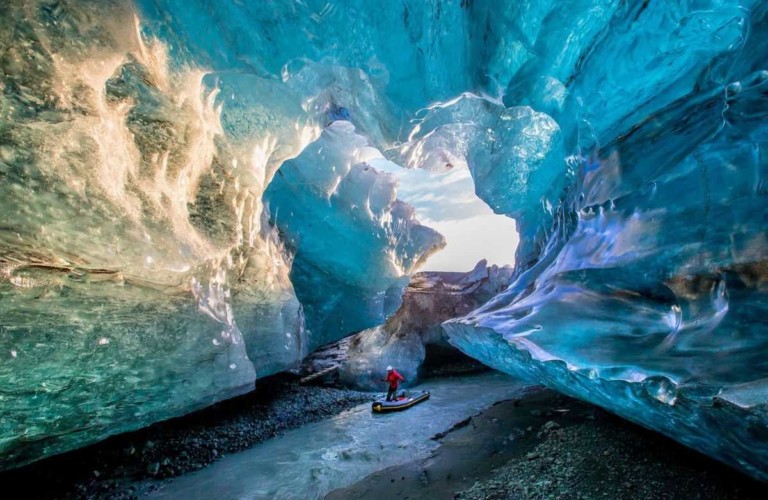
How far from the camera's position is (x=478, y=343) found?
5652 millimetres

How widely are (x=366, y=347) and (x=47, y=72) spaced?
1096 centimetres

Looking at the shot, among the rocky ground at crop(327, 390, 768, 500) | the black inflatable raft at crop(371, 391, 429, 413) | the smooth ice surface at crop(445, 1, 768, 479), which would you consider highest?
the smooth ice surface at crop(445, 1, 768, 479)

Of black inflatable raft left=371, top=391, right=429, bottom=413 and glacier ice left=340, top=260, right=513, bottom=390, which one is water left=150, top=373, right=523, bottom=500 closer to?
black inflatable raft left=371, top=391, right=429, bottom=413

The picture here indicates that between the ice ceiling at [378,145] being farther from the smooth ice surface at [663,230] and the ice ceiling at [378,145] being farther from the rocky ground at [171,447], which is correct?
the rocky ground at [171,447]

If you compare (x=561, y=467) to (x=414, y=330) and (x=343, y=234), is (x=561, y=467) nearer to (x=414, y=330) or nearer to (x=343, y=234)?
(x=343, y=234)

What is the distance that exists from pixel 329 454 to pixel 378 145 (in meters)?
5.78

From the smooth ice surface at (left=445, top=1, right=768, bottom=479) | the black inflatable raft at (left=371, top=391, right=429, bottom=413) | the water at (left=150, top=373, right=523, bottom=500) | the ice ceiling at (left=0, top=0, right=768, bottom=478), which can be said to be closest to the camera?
the smooth ice surface at (left=445, top=1, right=768, bottom=479)

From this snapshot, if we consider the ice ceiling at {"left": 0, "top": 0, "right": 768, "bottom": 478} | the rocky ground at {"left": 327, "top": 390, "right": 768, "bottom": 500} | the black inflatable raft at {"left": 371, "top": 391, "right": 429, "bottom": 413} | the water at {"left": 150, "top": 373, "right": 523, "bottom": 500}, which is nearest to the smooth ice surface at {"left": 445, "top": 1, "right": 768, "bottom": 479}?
the ice ceiling at {"left": 0, "top": 0, "right": 768, "bottom": 478}

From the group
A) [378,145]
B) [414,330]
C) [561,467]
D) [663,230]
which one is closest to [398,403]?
[414,330]

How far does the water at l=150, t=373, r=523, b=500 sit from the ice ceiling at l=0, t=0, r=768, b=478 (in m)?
1.35

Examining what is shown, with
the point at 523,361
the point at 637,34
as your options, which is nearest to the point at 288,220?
the point at 523,361

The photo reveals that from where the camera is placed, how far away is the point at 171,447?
21.6 ft

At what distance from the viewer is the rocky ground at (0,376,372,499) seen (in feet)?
17.0

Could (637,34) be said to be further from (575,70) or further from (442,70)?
(442,70)
